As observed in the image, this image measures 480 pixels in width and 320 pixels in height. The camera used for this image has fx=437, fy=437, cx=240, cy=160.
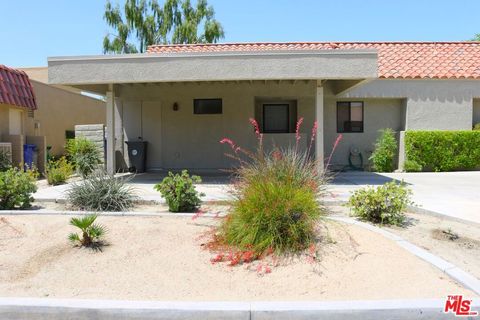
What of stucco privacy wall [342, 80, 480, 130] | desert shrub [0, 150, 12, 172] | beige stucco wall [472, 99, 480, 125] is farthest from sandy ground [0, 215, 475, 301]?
beige stucco wall [472, 99, 480, 125]

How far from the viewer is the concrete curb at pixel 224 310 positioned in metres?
3.69

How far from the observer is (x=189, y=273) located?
4.84 m

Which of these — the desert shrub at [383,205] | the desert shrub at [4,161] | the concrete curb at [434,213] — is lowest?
the concrete curb at [434,213]

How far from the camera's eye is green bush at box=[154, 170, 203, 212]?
23.6 feet

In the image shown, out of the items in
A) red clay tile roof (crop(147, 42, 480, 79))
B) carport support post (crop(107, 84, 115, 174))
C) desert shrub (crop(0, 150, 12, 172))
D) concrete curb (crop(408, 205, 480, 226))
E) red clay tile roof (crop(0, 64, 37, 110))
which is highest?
red clay tile roof (crop(147, 42, 480, 79))

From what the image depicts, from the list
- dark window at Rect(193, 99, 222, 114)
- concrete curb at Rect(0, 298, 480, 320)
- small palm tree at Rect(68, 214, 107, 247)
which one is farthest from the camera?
dark window at Rect(193, 99, 222, 114)

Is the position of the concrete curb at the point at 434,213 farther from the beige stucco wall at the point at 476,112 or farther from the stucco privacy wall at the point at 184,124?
the beige stucco wall at the point at 476,112

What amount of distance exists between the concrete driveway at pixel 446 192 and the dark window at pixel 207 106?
213 inches

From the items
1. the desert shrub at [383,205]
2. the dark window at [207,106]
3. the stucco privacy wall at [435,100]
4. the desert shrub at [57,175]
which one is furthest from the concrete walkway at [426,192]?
the dark window at [207,106]

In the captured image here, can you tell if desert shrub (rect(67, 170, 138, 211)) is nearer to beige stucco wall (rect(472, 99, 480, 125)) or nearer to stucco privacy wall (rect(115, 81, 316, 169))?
stucco privacy wall (rect(115, 81, 316, 169))

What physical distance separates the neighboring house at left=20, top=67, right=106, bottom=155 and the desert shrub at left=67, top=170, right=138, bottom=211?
429 inches

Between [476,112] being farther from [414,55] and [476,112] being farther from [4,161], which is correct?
[4,161]

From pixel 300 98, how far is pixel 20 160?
975 cm

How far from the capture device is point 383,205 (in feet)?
21.4
